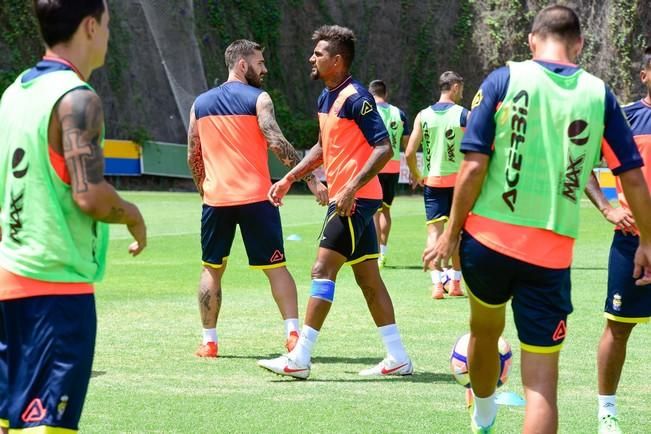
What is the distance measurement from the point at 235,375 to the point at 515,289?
3.50 metres

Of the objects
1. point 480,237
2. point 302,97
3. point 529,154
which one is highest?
point 529,154

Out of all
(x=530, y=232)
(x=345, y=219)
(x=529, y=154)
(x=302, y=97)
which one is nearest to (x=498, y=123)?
(x=529, y=154)

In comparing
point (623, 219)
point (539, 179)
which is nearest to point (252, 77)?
point (623, 219)

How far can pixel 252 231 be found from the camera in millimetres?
9570

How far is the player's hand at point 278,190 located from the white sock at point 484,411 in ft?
9.88

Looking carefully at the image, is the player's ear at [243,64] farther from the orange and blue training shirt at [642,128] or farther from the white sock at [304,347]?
the orange and blue training shirt at [642,128]

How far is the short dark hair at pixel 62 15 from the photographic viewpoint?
454cm

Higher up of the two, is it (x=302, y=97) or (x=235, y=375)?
(x=235, y=375)

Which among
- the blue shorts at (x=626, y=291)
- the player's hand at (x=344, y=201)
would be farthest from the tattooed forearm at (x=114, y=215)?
the player's hand at (x=344, y=201)

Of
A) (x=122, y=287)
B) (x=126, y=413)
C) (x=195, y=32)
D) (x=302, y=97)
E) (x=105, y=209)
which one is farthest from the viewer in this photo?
(x=302, y=97)

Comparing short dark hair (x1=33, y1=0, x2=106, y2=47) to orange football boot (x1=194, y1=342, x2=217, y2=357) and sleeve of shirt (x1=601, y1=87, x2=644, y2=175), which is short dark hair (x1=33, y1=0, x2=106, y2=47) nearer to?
sleeve of shirt (x1=601, y1=87, x2=644, y2=175)

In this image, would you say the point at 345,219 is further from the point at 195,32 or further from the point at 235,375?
the point at 195,32

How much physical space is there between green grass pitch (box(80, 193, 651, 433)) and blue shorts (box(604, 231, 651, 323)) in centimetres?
71

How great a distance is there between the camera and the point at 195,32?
38.2 meters
